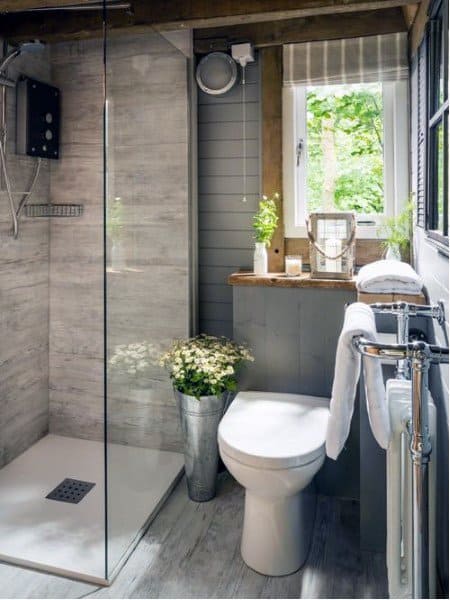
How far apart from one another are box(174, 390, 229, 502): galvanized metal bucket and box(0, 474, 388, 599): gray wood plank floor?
0.43ft

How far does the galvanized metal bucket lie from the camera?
2.39 meters

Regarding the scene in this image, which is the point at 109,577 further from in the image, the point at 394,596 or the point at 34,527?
the point at 394,596

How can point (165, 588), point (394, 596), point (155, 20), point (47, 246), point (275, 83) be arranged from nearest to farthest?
point (394, 596), point (165, 588), point (155, 20), point (275, 83), point (47, 246)

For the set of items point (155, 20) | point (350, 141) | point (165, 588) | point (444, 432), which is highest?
point (155, 20)

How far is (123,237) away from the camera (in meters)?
2.12

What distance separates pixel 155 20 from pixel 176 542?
7.56 feet

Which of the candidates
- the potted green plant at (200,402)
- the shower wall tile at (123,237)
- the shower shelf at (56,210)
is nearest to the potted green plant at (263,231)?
the shower wall tile at (123,237)

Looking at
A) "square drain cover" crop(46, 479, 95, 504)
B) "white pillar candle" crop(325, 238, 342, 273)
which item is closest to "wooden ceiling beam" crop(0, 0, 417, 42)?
"white pillar candle" crop(325, 238, 342, 273)

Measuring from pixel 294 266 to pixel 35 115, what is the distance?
153cm

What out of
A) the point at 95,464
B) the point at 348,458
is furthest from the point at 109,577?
the point at 348,458

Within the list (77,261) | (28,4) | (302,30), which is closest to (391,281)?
(302,30)

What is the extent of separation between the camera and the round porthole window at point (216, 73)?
2.65 meters

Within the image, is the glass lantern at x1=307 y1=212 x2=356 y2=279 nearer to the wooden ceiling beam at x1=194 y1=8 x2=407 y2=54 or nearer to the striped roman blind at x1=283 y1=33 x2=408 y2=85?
the striped roman blind at x1=283 y1=33 x2=408 y2=85

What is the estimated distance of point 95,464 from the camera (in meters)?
2.72
